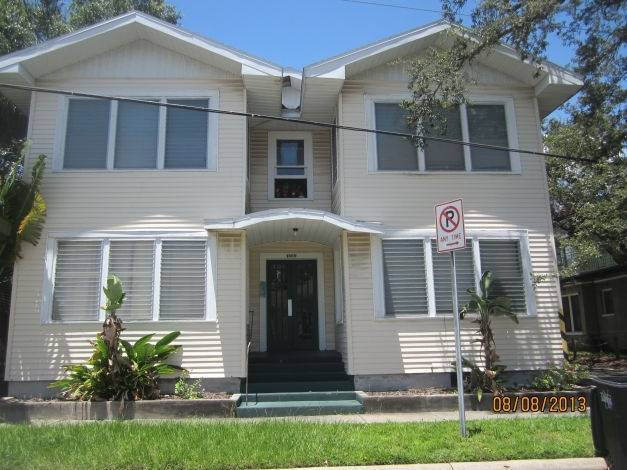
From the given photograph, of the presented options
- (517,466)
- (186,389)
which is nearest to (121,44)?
(186,389)

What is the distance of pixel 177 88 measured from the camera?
1177cm

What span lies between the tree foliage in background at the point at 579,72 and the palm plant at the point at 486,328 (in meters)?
1.90

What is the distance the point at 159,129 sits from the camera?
11.6 metres

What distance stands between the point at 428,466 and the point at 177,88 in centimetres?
913

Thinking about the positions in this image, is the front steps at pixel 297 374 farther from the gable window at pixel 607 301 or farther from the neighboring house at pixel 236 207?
the gable window at pixel 607 301

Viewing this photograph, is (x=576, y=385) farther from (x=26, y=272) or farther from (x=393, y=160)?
(x=26, y=272)

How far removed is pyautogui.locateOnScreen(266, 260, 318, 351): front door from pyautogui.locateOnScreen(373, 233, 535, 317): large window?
2423mm

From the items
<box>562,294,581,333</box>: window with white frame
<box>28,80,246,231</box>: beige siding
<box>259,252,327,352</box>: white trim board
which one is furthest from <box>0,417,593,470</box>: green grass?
<box>562,294,581,333</box>: window with white frame

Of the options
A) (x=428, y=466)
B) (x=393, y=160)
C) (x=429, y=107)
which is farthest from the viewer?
(x=393, y=160)

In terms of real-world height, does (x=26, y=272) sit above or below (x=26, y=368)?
above

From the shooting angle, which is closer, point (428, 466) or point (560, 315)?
point (428, 466)

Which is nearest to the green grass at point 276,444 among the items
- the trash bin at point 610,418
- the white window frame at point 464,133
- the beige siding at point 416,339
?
the trash bin at point 610,418

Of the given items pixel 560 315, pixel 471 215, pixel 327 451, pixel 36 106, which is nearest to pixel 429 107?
pixel 471 215

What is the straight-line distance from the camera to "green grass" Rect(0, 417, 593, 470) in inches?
236
